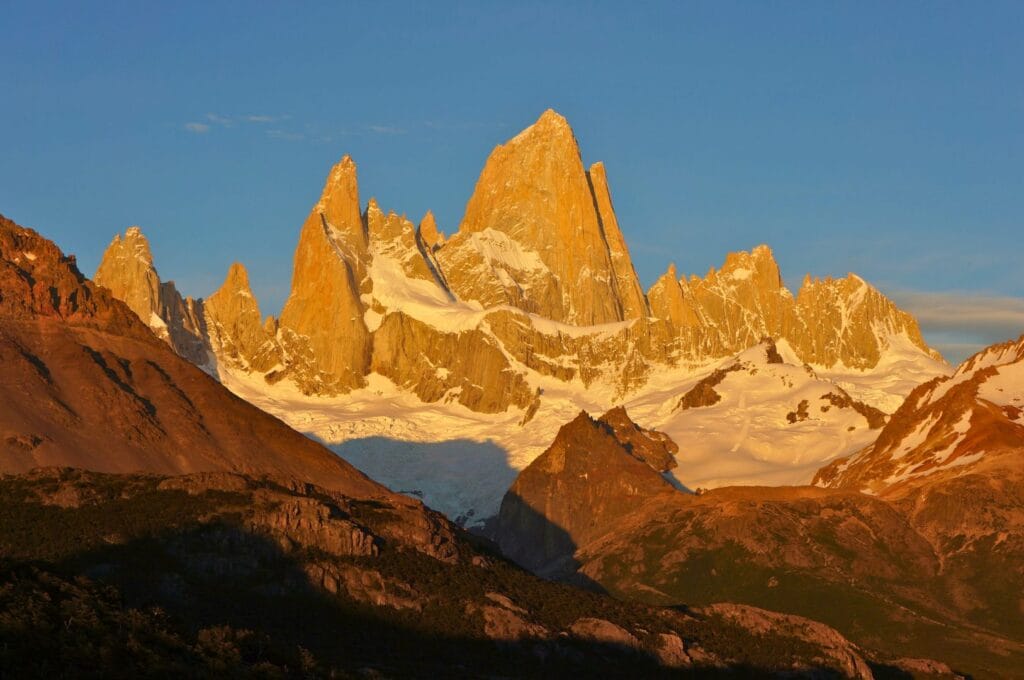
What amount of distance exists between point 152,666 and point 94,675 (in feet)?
15.7

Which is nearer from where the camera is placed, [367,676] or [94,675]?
[94,675]

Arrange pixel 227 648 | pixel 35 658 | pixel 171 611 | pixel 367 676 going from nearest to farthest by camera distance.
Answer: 1. pixel 35 658
2. pixel 227 648
3. pixel 367 676
4. pixel 171 611

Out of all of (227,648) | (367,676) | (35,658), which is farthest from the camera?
(367,676)

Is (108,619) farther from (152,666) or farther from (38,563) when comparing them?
(38,563)

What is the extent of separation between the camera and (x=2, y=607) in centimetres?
15212

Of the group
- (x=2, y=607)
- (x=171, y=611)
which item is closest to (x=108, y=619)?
(x=2, y=607)

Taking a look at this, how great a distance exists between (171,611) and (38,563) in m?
21.5

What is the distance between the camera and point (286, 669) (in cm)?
15800

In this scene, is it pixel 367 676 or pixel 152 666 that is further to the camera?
pixel 367 676

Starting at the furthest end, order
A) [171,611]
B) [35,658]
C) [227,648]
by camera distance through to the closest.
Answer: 1. [171,611]
2. [227,648]
3. [35,658]

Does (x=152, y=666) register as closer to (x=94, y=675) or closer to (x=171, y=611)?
(x=94, y=675)

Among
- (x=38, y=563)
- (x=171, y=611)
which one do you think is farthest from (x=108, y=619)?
(x=171, y=611)

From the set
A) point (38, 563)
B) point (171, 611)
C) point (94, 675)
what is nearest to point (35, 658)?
point (94, 675)

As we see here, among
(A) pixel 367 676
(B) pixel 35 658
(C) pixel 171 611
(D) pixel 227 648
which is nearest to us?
(B) pixel 35 658
